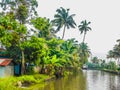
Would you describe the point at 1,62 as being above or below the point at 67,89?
above

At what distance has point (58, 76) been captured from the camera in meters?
47.9

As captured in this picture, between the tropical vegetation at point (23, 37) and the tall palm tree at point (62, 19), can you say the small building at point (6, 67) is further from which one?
the tall palm tree at point (62, 19)

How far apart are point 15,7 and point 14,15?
4.77 feet

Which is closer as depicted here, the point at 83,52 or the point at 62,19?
the point at 62,19

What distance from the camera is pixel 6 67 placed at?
35.5 metres

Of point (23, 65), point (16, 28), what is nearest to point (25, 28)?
point (16, 28)

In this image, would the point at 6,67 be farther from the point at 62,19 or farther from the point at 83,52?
the point at 83,52

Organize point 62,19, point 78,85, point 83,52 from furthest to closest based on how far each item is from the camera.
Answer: point 83,52 < point 62,19 < point 78,85

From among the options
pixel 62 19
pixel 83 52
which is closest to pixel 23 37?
pixel 62 19

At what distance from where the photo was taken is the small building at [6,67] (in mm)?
34344

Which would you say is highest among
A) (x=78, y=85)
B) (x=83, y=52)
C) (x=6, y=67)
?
(x=83, y=52)

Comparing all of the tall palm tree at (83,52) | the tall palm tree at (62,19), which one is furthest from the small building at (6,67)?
the tall palm tree at (83,52)

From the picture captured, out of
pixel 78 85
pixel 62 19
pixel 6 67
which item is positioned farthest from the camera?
pixel 62 19

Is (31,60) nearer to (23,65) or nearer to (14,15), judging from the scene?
(23,65)
